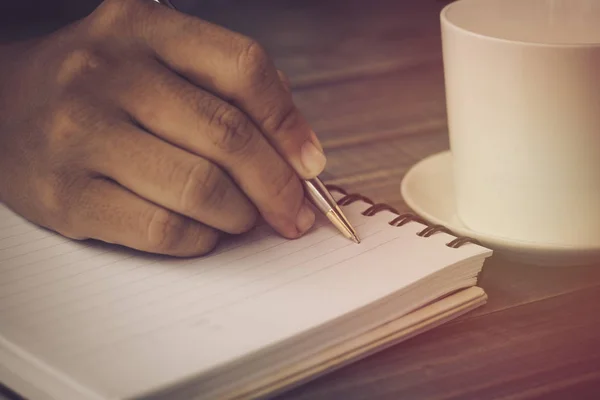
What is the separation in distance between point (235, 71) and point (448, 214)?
0.23 metres

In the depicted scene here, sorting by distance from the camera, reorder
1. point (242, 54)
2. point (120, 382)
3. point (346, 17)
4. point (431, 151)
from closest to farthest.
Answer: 1. point (120, 382)
2. point (242, 54)
3. point (431, 151)
4. point (346, 17)

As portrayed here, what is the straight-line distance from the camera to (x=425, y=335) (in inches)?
17.5

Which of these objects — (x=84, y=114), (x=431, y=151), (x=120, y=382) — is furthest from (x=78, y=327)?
(x=431, y=151)

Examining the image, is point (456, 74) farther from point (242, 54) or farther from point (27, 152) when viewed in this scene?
point (27, 152)

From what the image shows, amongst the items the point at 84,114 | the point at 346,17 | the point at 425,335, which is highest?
the point at 84,114

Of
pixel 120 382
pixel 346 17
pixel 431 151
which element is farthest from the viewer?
pixel 346 17

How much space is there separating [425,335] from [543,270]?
12 cm

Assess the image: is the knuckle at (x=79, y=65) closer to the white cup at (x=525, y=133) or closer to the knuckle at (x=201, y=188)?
the knuckle at (x=201, y=188)

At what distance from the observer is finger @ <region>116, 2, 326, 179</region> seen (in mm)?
488

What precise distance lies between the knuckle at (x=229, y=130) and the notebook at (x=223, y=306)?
7 cm

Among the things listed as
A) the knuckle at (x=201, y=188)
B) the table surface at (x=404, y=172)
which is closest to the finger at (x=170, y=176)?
the knuckle at (x=201, y=188)

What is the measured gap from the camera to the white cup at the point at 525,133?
1.58 ft

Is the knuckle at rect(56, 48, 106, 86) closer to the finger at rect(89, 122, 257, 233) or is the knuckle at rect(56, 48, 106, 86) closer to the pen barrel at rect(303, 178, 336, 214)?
the finger at rect(89, 122, 257, 233)

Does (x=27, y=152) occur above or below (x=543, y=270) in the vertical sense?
above
